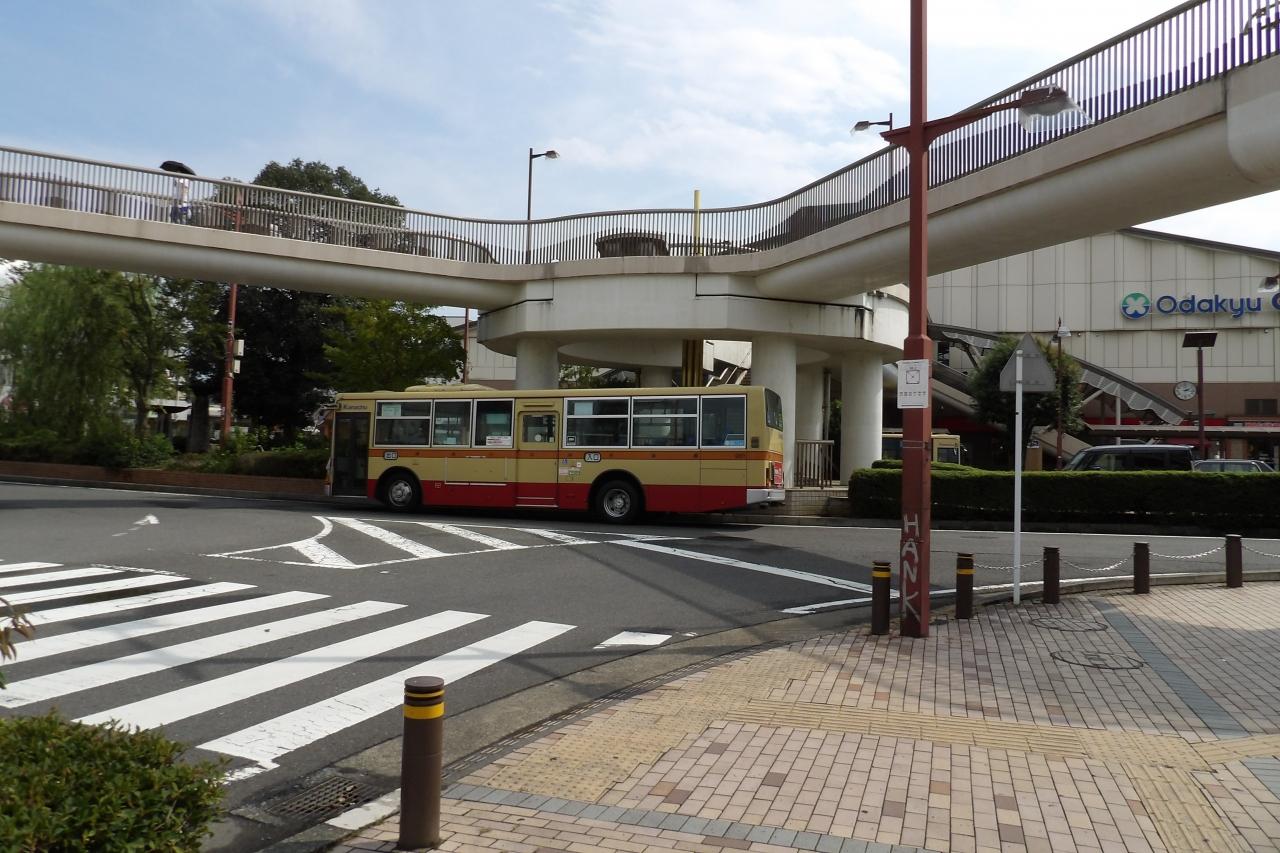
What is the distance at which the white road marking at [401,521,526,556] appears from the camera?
14984 mm

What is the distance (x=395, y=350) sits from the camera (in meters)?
29.9

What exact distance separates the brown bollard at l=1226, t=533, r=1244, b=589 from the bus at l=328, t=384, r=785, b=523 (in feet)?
27.1

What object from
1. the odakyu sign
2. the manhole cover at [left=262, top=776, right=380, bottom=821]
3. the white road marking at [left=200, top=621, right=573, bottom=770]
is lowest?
the manhole cover at [left=262, top=776, right=380, bottom=821]

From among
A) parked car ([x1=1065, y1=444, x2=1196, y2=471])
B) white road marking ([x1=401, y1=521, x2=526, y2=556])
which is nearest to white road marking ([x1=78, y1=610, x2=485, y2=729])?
white road marking ([x1=401, y1=521, x2=526, y2=556])

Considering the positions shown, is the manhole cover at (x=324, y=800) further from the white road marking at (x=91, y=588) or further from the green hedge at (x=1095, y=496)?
the green hedge at (x=1095, y=496)

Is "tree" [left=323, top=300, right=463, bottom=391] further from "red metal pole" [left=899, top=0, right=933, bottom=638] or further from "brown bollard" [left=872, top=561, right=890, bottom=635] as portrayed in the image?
"brown bollard" [left=872, top=561, right=890, bottom=635]

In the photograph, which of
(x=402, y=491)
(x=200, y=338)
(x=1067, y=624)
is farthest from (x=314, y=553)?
(x=200, y=338)

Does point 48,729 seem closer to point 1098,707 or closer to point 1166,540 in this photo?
point 1098,707

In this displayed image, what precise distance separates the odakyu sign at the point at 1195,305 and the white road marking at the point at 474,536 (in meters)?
49.5

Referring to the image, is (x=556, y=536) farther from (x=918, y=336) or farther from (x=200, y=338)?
(x=200, y=338)

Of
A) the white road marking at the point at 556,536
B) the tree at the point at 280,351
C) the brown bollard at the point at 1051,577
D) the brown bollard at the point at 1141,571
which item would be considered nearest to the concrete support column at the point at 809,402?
the white road marking at the point at 556,536

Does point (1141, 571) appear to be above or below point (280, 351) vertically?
below

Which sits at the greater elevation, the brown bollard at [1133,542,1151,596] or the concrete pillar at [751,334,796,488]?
the concrete pillar at [751,334,796,488]

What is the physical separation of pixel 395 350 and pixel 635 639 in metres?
22.8
